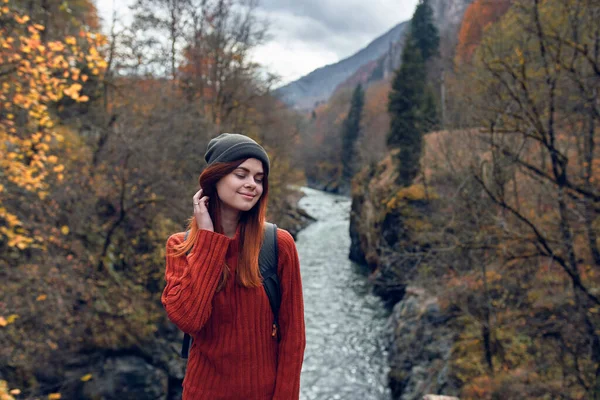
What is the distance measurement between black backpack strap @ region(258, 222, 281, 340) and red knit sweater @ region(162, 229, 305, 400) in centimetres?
2

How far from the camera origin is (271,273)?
6.24 ft

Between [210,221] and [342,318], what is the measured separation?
13015 millimetres

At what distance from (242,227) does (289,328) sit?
21.1 inches

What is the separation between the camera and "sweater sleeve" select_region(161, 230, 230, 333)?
169cm

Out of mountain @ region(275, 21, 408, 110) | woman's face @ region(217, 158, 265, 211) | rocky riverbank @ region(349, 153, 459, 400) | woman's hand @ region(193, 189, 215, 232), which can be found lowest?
rocky riverbank @ region(349, 153, 459, 400)

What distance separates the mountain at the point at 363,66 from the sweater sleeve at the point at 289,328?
6.93 metres

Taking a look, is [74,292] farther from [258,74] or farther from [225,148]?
[258,74]

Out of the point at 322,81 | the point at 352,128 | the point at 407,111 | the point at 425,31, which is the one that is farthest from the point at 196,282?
the point at 352,128

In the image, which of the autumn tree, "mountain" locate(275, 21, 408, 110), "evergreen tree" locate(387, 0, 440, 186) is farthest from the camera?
"evergreen tree" locate(387, 0, 440, 186)

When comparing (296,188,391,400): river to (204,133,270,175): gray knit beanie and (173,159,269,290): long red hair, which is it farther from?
(204,133,270,175): gray knit beanie

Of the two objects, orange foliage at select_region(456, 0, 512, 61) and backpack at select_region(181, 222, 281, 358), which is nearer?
backpack at select_region(181, 222, 281, 358)

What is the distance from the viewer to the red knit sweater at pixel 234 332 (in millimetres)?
1772

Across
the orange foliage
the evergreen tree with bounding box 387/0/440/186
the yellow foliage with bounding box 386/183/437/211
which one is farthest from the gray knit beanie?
the evergreen tree with bounding box 387/0/440/186

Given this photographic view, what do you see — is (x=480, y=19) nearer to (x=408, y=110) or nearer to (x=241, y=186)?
(x=408, y=110)
